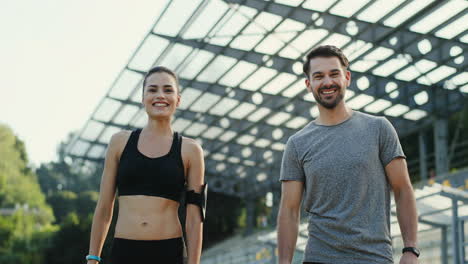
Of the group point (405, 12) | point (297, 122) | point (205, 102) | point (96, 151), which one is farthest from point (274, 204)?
point (405, 12)

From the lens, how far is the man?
3012 millimetres

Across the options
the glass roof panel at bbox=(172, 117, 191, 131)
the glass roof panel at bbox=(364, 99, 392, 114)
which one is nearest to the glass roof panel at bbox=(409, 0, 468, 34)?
the glass roof panel at bbox=(364, 99, 392, 114)

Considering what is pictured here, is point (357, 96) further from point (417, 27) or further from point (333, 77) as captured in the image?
point (333, 77)

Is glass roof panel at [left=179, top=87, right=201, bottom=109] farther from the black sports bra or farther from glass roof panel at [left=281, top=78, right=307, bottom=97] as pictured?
the black sports bra

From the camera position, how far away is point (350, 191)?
3.05 m

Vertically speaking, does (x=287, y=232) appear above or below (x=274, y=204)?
below

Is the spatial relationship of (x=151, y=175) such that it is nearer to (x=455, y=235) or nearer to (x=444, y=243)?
(x=455, y=235)

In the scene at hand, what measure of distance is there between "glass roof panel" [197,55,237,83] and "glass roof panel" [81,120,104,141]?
8.77 metres

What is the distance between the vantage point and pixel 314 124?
3340 mm

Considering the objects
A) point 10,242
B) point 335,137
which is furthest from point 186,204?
point 10,242

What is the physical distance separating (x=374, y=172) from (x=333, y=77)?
1.65 feet

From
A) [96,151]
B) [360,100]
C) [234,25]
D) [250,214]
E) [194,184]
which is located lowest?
[194,184]

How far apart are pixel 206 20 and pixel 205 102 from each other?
8398 mm

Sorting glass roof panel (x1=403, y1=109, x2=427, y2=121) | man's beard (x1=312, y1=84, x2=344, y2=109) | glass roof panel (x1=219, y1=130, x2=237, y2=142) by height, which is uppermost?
glass roof panel (x1=219, y1=130, x2=237, y2=142)
